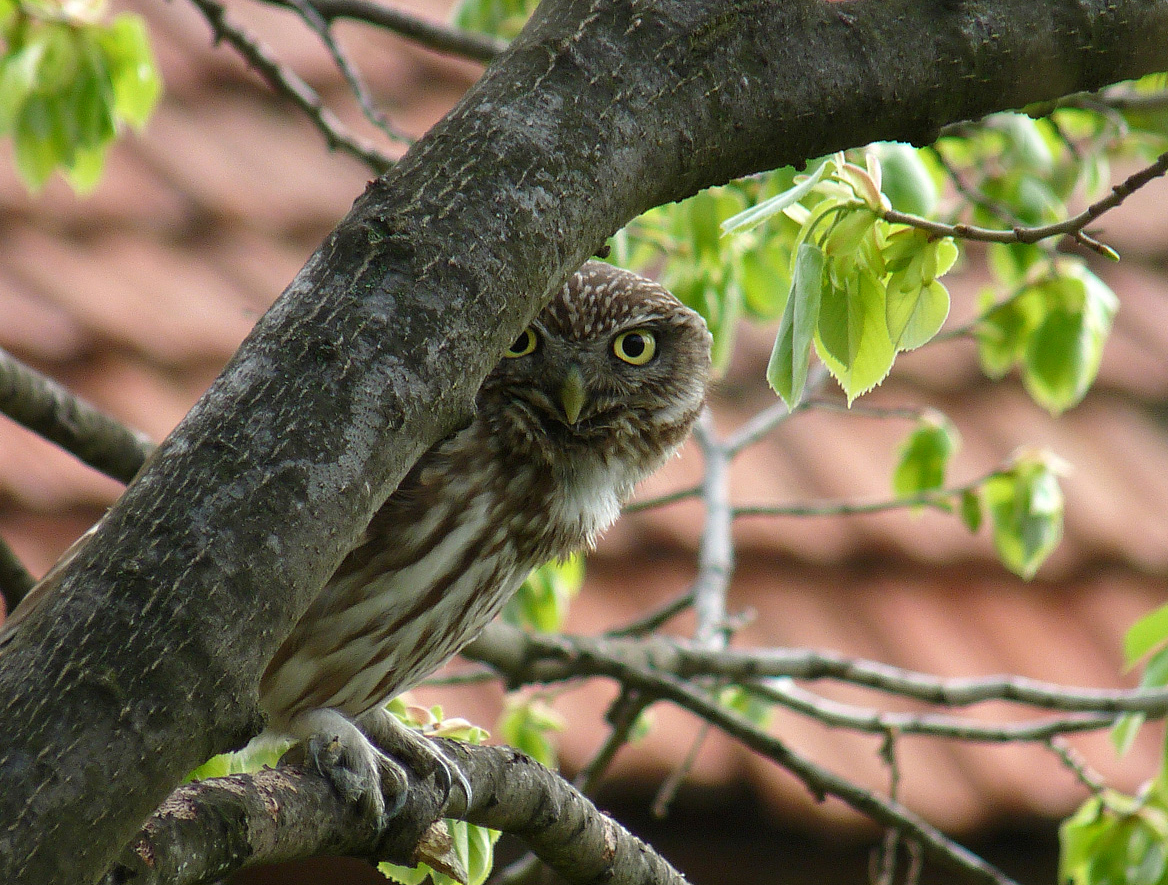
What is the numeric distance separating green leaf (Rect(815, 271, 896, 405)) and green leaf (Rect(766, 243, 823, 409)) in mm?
81

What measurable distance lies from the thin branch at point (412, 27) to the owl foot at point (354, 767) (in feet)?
5.41

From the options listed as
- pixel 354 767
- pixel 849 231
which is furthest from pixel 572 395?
pixel 849 231

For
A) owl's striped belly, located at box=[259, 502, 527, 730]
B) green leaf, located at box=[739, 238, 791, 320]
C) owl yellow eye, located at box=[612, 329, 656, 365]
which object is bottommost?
owl's striped belly, located at box=[259, 502, 527, 730]

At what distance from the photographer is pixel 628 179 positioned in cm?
125

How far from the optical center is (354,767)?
1950 mm

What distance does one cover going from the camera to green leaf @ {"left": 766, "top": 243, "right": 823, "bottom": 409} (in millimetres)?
1300

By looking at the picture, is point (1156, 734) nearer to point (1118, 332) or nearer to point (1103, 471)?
point (1103, 471)

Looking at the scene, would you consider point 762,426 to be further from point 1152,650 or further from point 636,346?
point 1152,650

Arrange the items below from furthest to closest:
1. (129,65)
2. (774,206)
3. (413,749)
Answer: (129,65)
(413,749)
(774,206)

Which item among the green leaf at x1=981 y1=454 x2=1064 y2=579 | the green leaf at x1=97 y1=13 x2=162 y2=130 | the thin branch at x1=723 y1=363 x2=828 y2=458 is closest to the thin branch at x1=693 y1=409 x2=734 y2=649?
the thin branch at x1=723 y1=363 x2=828 y2=458

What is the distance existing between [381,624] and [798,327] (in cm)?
128

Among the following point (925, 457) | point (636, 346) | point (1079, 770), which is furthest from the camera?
point (925, 457)

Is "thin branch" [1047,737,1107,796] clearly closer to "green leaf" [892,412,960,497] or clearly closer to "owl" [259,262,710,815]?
"green leaf" [892,412,960,497]

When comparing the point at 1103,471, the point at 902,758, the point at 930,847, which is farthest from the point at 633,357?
the point at 1103,471
